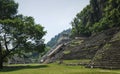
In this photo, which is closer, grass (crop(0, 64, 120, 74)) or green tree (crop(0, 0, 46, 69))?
grass (crop(0, 64, 120, 74))

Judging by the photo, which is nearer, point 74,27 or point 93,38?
point 93,38

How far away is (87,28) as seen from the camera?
331 feet

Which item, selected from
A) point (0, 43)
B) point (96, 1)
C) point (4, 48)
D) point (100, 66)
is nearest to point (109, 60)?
point (100, 66)

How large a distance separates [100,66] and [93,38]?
20.9 metres

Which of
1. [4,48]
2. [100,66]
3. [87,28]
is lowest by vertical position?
[100,66]

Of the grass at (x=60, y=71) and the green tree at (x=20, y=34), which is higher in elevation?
the green tree at (x=20, y=34)

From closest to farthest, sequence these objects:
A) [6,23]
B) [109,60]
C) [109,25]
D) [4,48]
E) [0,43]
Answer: [109,60]
[6,23]
[0,43]
[4,48]
[109,25]

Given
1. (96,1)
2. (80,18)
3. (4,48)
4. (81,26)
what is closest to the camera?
(4,48)

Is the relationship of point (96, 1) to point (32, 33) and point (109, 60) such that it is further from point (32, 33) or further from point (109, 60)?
point (109, 60)

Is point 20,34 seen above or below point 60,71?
above

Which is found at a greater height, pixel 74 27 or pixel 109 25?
pixel 74 27

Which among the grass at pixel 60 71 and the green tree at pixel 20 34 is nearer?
the grass at pixel 60 71

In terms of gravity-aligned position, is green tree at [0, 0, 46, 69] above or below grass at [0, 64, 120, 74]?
above

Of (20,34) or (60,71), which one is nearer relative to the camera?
(60,71)
